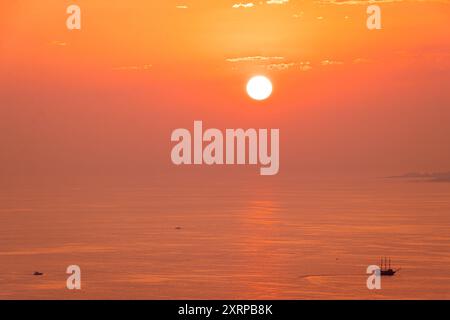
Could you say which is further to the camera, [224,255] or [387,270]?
[224,255]

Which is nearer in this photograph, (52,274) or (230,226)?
(52,274)

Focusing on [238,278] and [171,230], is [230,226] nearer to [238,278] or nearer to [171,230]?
[171,230]

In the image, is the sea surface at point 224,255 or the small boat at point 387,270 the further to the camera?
the small boat at point 387,270

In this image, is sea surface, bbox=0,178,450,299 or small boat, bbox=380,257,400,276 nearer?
sea surface, bbox=0,178,450,299

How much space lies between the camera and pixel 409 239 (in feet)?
420

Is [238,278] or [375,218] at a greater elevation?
[375,218]

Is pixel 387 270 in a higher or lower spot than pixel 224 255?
lower

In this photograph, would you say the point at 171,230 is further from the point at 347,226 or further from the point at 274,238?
the point at 347,226
